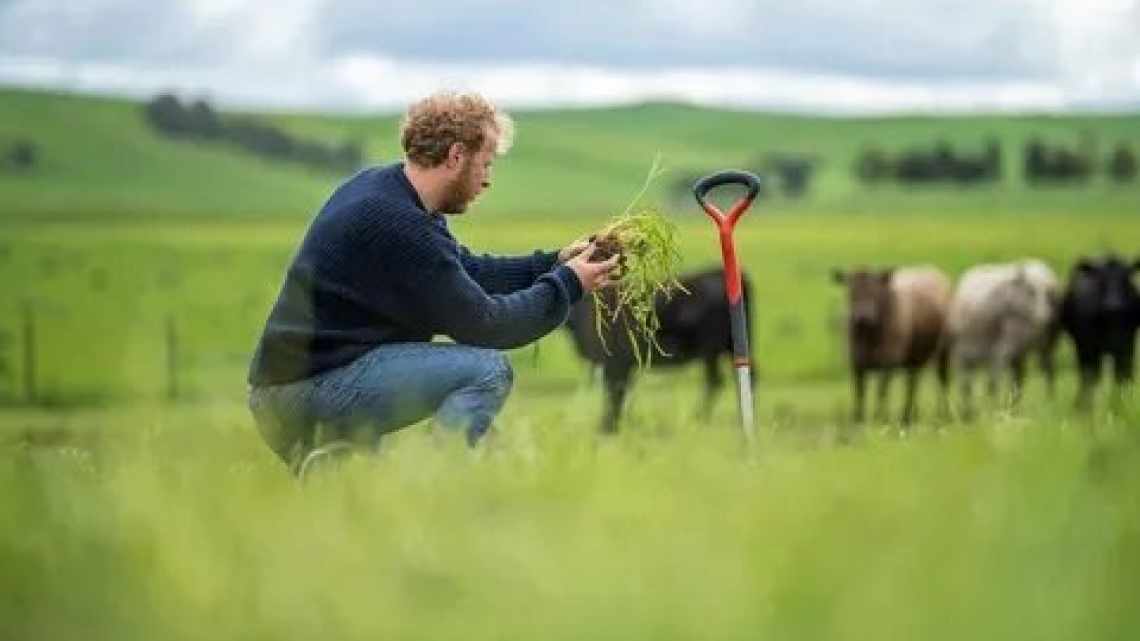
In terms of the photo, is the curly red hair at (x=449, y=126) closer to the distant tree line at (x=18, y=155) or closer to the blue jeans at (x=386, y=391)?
the blue jeans at (x=386, y=391)

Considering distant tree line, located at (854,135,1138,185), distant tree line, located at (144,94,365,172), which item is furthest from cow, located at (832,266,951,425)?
distant tree line, located at (144,94,365,172)

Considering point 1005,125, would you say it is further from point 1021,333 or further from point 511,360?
point 511,360

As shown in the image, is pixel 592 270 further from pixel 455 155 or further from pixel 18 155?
pixel 18 155

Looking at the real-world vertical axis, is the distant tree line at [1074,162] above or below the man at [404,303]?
below

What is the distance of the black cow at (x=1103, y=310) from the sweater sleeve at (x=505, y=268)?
21.0 meters

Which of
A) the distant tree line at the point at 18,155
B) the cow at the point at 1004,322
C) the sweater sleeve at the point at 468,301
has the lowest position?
the distant tree line at the point at 18,155

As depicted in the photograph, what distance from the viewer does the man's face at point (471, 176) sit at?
702 centimetres

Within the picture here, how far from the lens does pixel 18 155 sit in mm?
122500

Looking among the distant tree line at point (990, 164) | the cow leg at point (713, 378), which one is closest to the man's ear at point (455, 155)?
the cow leg at point (713, 378)

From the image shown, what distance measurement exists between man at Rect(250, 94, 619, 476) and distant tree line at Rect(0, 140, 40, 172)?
383 feet

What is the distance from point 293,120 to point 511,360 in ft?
443

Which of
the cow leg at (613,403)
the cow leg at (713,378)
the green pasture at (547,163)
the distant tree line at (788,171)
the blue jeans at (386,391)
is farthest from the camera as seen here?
the distant tree line at (788,171)

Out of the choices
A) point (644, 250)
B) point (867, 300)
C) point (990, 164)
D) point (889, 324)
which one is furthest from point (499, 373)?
point (990, 164)

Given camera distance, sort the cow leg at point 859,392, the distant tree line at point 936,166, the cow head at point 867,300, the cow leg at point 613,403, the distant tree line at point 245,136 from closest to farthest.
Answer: the cow leg at point 613,403 → the cow leg at point 859,392 → the cow head at point 867,300 → the distant tree line at point 936,166 → the distant tree line at point 245,136
